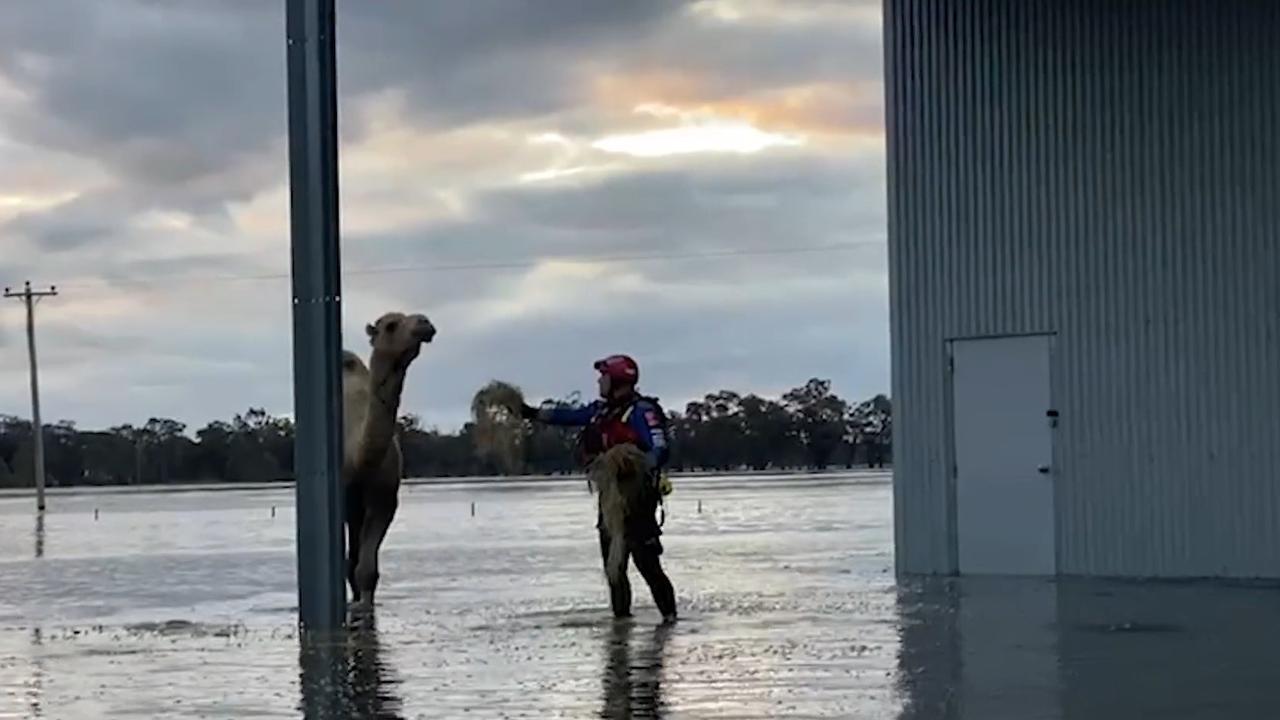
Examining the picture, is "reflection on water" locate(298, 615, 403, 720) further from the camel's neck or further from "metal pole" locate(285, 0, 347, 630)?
the camel's neck

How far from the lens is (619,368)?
14.5 m

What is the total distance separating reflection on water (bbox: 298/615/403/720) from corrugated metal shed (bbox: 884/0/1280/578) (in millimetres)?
7801

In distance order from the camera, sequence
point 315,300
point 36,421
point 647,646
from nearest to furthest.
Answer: point 647,646 → point 315,300 → point 36,421

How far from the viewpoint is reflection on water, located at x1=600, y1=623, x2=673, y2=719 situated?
9.73m

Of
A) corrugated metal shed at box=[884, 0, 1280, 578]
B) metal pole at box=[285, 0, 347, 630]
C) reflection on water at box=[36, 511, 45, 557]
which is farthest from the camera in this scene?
reflection on water at box=[36, 511, 45, 557]

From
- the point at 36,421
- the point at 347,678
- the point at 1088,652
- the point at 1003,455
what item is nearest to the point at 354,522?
the point at 347,678

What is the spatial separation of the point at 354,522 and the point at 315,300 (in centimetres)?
317

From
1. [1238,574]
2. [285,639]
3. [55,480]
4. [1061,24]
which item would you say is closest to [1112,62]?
[1061,24]

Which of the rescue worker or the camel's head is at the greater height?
the camel's head

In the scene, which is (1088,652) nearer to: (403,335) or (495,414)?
(495,414)

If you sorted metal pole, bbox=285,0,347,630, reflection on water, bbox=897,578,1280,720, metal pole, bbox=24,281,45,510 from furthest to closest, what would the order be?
metal pole, bbox=24,281,45,510 → metal pole, bbox=285,0,347,630 → reflection on water, bbox=897,578,1280,720

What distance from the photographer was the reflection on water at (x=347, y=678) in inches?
391

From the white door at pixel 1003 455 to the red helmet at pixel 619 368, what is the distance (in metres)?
6.44

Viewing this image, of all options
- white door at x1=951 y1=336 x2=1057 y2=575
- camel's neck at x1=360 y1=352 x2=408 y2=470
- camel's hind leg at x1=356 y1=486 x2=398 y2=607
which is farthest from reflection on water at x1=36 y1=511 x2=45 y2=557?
white door at x1=951 y1=336 x2=1057 y2=575
